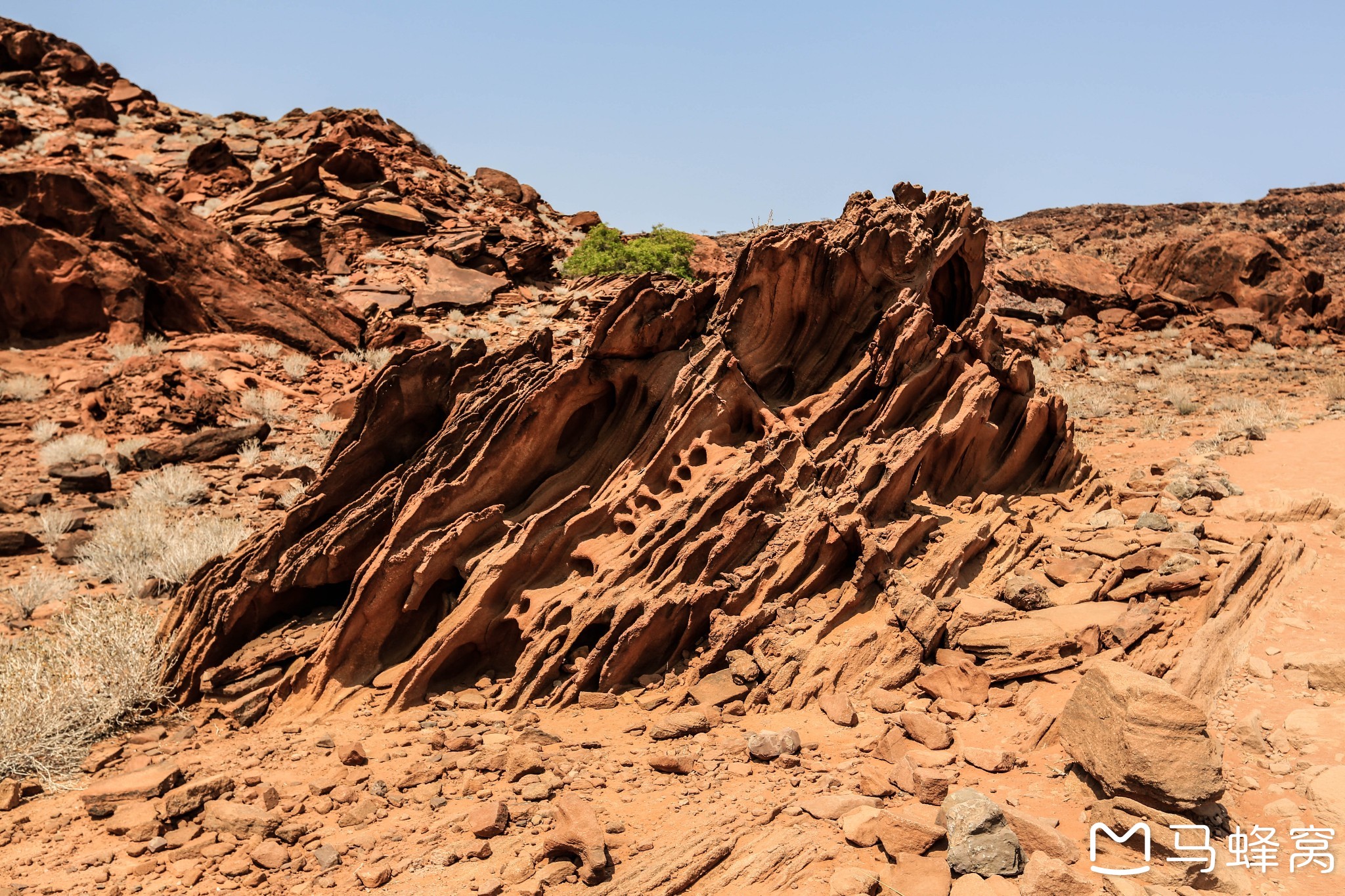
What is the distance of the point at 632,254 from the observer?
2877cm


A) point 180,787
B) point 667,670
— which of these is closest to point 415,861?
point 180,787

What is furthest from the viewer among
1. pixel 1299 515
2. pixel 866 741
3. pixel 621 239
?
pixel 621 239

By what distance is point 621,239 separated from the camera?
30.9 meters

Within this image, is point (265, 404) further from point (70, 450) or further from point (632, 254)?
point (632, 254)

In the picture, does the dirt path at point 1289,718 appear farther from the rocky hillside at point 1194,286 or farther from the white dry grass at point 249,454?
the rocky hillside at point 1194,286

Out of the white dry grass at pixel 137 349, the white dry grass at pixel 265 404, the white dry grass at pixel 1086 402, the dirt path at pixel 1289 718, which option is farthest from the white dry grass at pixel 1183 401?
the white dry grass at pixel 137 349

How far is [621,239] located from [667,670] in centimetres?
2563

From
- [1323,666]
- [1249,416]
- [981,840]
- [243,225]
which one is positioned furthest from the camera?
[243,225]

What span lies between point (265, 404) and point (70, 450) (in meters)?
3.55

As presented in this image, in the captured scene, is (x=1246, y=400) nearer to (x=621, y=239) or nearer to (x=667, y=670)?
(x=667, y=670)

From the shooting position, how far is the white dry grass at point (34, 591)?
925 centimetres

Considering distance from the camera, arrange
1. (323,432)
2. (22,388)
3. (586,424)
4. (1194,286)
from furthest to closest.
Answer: (1194,286) → (323,432) → (22,388) → (586,424)

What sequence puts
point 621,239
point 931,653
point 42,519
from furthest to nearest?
point 621,239, point 42,519, point 931,653

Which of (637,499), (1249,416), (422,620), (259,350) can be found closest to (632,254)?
(259,350)
